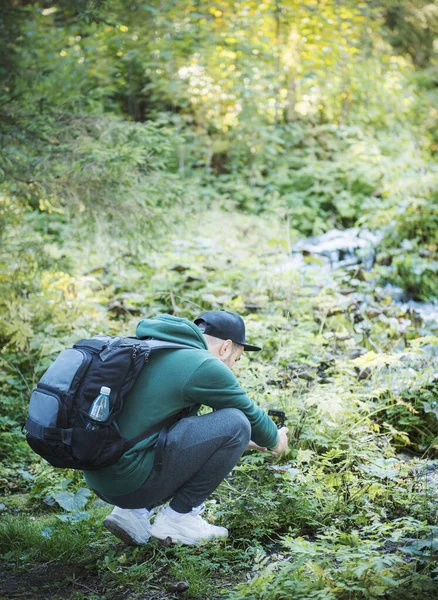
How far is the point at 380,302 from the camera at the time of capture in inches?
247

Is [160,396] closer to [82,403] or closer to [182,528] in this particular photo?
[82,403]

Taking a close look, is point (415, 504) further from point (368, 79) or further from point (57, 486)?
point (368, 79)

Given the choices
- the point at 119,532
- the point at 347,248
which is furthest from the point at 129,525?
the point at 347,248

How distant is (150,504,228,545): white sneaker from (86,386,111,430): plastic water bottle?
72 centimetres

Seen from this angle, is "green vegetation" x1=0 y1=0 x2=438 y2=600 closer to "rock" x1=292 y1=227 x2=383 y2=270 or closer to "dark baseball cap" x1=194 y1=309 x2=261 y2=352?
"rock" x1=292 y1=227 x2=383 y2=270

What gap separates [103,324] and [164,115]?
535 cm

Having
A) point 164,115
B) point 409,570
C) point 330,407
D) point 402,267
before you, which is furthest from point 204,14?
point 409,570

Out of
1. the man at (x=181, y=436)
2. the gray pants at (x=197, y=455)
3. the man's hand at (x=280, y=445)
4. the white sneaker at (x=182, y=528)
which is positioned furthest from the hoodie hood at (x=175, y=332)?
the white sneaker at (x=182, y=528)

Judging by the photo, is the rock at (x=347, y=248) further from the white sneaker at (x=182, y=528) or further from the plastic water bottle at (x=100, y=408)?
the plastic water bottle at (x=100, y=408)

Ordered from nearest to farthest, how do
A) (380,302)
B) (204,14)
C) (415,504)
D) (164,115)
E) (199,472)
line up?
(199,472) < (415,504) < (380,302) < (164,115) < (204,14)

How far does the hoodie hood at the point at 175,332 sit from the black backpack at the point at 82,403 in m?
0.18

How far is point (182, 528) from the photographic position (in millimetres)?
2895

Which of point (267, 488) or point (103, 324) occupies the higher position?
point (267, 488)

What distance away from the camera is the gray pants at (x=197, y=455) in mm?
2760
